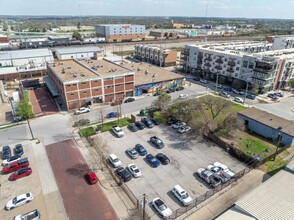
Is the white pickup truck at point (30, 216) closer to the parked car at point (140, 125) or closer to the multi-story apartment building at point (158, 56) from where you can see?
the parked car at point (140, 125)

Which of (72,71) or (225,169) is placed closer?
(225,169)

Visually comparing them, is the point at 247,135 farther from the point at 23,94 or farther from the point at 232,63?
the point at 23,94

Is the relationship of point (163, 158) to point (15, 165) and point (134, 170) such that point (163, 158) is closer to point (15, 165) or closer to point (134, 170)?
point (134, 170)

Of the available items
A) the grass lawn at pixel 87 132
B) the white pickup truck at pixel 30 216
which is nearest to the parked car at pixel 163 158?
the grass lawn at pixel 87 132

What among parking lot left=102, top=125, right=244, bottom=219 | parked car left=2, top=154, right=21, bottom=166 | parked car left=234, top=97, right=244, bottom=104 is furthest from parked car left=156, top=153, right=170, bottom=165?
parked car left=234, top=97, right=244, bottom=104

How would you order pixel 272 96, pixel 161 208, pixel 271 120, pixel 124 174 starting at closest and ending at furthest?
pixel 161 208 → pixel 124 174 → pixel 271 120 → pixel 272 96

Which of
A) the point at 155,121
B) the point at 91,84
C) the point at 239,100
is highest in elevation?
the point at 91,84

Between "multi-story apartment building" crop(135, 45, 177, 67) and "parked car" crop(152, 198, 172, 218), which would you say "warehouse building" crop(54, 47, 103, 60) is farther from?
"parked car" crop(152, 198, 172, 218)

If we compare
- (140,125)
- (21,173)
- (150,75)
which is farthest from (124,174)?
(150,75)

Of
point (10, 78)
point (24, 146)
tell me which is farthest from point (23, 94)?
point (24, 146)
